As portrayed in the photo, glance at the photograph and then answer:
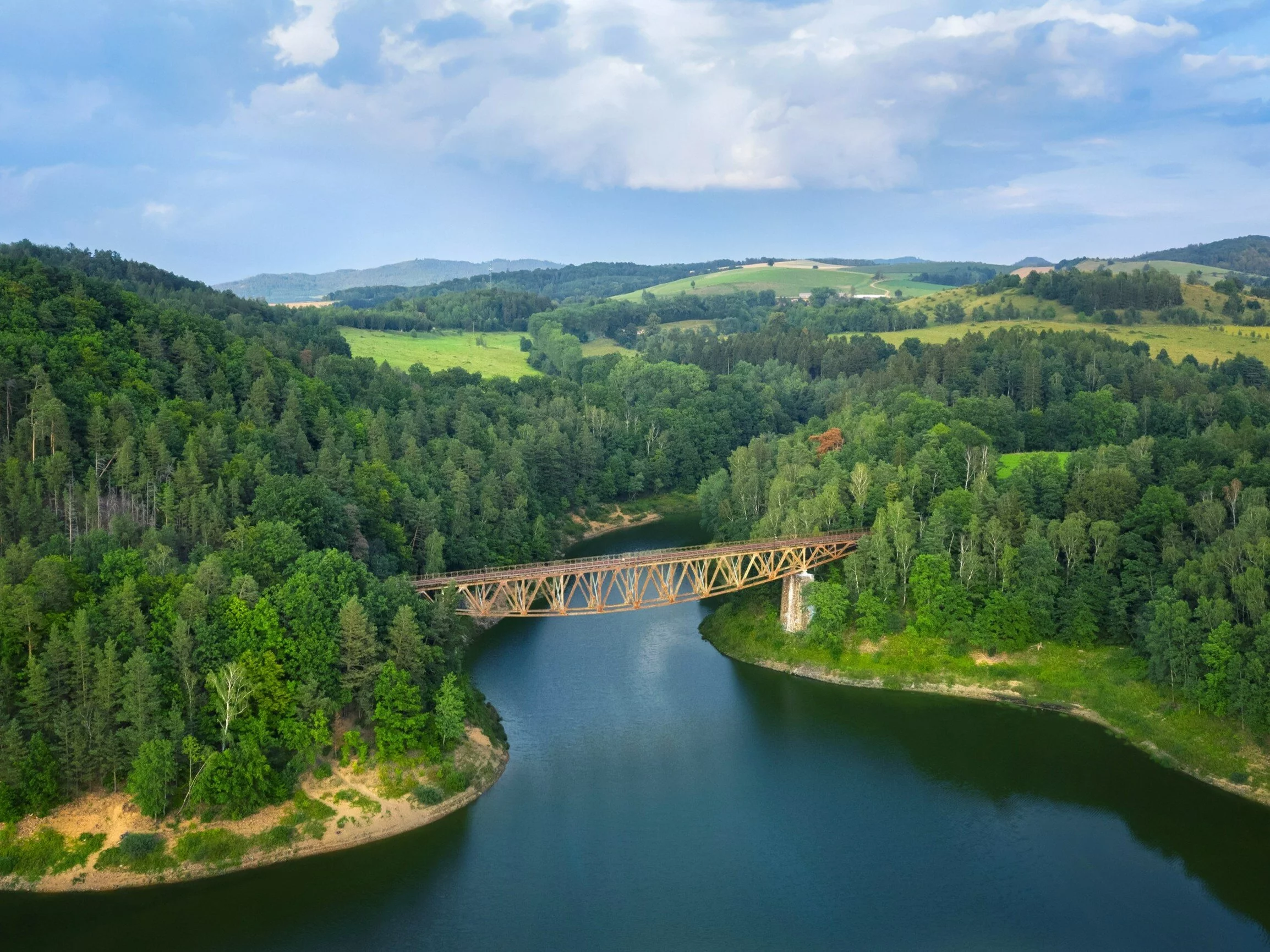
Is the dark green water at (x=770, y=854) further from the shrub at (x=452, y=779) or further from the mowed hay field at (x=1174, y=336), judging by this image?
the mowed hay field at (x=1174, y=336)

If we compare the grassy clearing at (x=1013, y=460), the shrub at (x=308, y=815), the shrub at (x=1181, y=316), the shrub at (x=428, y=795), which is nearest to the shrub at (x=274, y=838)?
the shrub at (x=308, y=815)

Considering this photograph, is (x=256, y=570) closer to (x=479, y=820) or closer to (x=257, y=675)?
(x=257, y=675)

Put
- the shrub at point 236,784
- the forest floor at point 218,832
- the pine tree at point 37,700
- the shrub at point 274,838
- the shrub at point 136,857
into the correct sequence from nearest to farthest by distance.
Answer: the forest floor at point 218,832 < the shrub at point 136,857 < the pine tree at point 37,700 < the shrub at point 236,784 < the shrub at point 274,838

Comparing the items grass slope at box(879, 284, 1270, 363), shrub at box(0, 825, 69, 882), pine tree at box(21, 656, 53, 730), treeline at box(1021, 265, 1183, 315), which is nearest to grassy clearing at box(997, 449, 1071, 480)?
grass slope at box(879, 284, 1270, 363)

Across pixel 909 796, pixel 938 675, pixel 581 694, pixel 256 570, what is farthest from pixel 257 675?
pixel 938 675

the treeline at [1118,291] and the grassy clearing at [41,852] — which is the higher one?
the treeline at [1118,291]

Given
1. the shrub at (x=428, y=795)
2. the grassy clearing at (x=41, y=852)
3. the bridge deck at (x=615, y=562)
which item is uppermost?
A: the bridge deck at (x=615, y=562)

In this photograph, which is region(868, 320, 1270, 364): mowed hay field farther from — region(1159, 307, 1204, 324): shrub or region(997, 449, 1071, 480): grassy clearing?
region(997, 449, 1071, 480): grassy clearing
